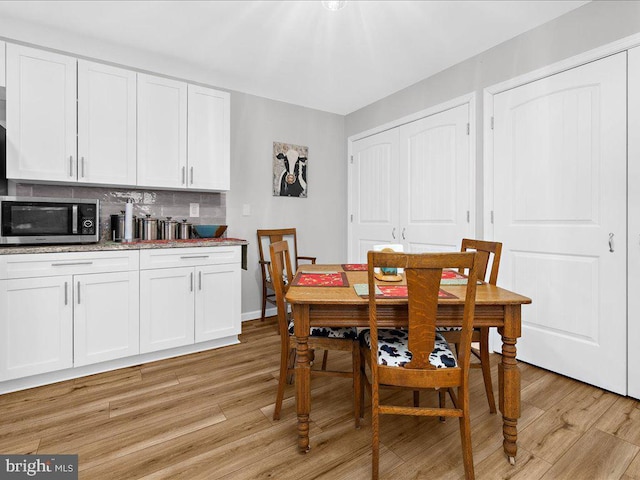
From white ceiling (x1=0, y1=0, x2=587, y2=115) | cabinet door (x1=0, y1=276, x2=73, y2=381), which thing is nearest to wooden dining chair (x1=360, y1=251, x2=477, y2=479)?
white ceiling (x1=0, y1=0, x2=587, y2=115)

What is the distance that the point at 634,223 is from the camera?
2.03 m

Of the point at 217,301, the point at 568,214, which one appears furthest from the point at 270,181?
the point at 568,214

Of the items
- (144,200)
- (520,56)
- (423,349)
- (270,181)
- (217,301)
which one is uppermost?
(520,56)

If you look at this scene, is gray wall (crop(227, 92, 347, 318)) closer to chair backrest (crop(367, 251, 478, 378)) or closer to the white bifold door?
the white bifold door

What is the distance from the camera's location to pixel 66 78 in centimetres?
246

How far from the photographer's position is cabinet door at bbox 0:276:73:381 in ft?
6.94

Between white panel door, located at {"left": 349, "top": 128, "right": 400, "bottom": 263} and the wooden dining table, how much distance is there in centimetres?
229

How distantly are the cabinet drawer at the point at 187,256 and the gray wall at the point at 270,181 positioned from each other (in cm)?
71

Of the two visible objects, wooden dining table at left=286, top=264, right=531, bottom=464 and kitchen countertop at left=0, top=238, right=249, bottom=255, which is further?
kitchen countertop at left=0, top=238, right=249, bottom=255

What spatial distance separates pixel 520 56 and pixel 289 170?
2.48 metres

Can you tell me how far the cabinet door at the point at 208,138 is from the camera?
3.02 meters

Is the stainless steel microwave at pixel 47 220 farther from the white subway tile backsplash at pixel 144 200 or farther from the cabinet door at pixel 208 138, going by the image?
the cabinet door at pixel 208 138

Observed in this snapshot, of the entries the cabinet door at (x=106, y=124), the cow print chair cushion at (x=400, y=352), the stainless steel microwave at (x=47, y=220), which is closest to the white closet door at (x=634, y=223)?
the cow print chair cushion at (x=400, y=352)

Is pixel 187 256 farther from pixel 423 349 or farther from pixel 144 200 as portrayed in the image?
pixel 423 349
